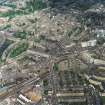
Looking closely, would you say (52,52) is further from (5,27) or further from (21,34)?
(5,27)

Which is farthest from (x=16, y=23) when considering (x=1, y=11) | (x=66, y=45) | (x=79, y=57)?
(x=79, y=57)

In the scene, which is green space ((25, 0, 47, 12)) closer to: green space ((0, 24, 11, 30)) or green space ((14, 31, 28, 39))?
green space ((0, 24, 11, 30))

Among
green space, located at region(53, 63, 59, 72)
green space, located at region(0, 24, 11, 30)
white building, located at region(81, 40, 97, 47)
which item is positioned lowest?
green space, located at region(53, 63, 59, 72)

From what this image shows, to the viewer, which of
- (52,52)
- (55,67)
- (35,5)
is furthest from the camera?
(35,5)

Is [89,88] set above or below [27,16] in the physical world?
below

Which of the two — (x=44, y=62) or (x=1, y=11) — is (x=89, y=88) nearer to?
(x=44, y=62)

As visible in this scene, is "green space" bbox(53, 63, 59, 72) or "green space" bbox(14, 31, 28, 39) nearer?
"green space" bbox(53, 63, 59, 72)

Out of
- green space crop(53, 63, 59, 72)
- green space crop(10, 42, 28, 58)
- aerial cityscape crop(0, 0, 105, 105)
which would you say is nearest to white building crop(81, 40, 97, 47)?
aerial cityscape crop(0, 0, 105, 105)

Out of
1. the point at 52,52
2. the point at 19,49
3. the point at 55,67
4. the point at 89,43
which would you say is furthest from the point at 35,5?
the point at 55,67
